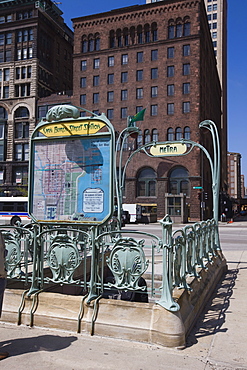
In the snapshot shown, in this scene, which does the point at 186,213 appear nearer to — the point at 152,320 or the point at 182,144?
the point at 182,144

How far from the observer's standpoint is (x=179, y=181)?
48562mm

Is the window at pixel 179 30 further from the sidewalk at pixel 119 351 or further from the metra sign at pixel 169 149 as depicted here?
the sidewalk at pixel 119 351

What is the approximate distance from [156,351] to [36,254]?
8.40ft

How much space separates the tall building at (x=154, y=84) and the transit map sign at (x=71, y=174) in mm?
39889

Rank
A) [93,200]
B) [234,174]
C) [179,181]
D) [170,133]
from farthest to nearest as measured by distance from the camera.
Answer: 1. [234,174]
2. [170,133]
3. [179,181]
4. [93,200]

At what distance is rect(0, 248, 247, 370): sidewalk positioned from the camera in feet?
13.3

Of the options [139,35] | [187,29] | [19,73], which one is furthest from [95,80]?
[19,73]

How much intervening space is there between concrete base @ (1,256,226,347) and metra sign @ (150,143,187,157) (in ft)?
26.3

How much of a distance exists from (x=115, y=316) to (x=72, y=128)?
3.37m

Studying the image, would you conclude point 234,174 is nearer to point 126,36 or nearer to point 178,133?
point 178,133

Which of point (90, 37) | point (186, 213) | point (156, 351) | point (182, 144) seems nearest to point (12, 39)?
point (90, 37)

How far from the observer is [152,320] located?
4.71 metres

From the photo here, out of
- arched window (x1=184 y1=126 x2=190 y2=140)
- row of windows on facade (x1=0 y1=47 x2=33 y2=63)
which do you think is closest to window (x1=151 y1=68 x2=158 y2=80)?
arched window (x1=184 y1=126 x2=190 y2=140)

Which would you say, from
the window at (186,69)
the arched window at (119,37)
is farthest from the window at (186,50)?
the arched window at (119,37)
